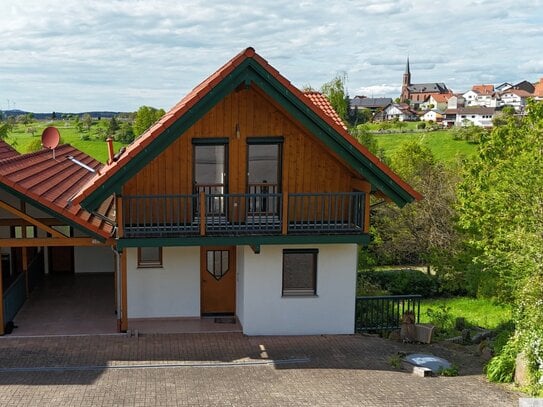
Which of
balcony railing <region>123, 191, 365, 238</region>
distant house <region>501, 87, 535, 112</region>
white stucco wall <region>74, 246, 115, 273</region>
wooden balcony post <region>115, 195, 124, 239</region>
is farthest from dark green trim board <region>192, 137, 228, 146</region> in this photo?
distant house <region>501, 87, 535, 112</region>

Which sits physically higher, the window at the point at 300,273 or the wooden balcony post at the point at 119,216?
the wooden balcony post at the point at 119,216

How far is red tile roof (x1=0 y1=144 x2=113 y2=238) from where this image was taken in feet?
43.0

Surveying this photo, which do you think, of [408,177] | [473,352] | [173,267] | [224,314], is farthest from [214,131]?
[408,177]

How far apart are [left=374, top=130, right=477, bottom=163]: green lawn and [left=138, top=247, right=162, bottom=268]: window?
170 ft

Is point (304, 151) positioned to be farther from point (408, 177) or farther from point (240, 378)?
point (408, 177)

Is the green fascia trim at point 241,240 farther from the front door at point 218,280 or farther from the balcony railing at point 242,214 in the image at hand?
the front door at point 218,280

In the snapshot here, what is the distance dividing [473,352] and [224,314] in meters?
6.73

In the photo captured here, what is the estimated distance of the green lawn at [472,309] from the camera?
2248 cm

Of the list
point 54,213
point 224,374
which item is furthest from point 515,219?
point 54,213

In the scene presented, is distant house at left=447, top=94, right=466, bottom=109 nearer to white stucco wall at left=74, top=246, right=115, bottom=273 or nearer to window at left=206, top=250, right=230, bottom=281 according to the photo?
white stucco wall at left=74, top=246, right=115, bottom=273

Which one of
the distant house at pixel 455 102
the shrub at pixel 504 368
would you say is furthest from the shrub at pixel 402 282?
the distant house at pixel 455 102

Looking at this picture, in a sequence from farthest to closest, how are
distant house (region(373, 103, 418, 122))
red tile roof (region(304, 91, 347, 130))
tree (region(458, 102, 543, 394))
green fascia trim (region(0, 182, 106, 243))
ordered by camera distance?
distant house (region(373, 103, 418, 122)) → red tile roof (region(304, 91, 347, 130)) → green fascia trim (region(0, 182, 106, 243)) → tree (region(458, 102, 543, 394))

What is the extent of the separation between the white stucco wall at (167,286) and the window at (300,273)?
2442 mm

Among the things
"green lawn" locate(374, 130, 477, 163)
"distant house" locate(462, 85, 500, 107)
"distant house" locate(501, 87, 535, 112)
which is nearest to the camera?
"green lawn" locate(374, 130, 477, 163)
